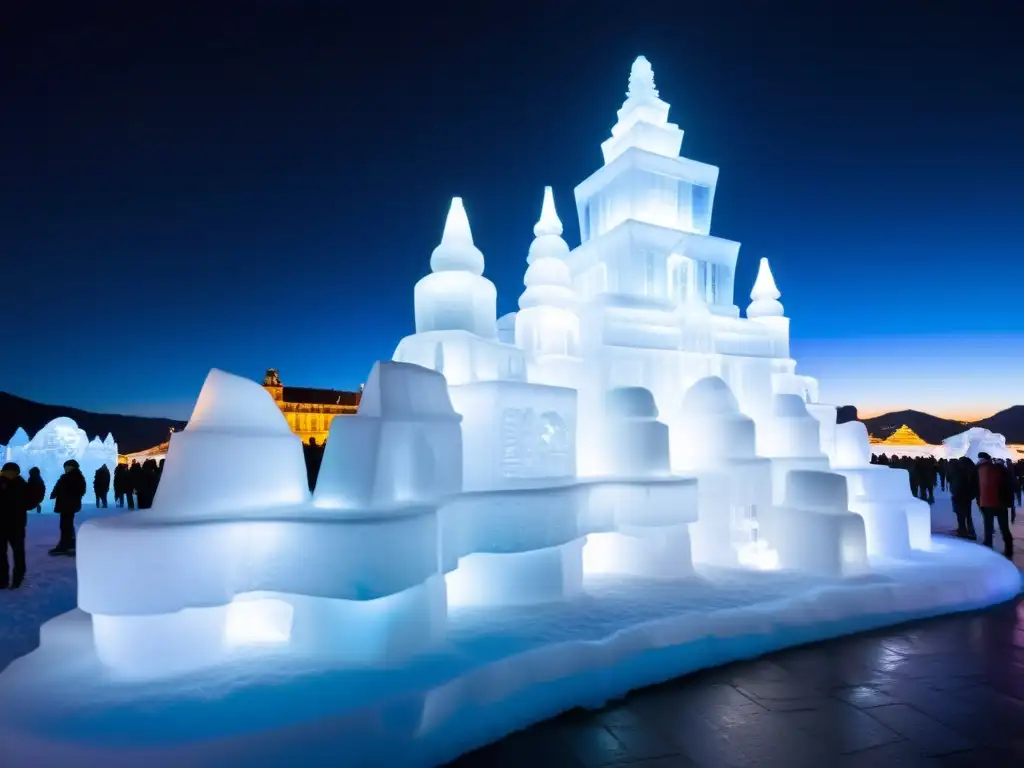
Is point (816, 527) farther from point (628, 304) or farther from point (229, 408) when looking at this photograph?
point (229, 408)

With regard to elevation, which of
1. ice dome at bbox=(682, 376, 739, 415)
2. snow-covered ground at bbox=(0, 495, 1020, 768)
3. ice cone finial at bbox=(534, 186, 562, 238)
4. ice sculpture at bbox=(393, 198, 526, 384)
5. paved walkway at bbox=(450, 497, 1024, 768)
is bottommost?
paved walkway at bbox=(450, 497, 1024, 768)

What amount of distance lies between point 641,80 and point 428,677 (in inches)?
658

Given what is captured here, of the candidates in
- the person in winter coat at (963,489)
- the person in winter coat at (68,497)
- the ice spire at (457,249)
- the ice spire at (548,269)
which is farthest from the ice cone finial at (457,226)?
the person in winter coat at (963,489)

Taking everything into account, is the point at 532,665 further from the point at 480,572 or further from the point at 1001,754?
the point at 1001,754

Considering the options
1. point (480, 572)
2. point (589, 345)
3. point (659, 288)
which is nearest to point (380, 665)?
point (480, 572)

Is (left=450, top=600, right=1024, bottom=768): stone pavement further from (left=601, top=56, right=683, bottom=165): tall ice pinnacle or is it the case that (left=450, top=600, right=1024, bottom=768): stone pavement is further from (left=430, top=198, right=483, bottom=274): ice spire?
(left=601, top=56, right=683, bottom=165): tall ice pinnacle

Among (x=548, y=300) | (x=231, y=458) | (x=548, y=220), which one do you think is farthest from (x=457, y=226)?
(x=231, y=458)

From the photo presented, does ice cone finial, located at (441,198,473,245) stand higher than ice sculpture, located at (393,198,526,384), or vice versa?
ice cone finial, located at (441,198,473,245)

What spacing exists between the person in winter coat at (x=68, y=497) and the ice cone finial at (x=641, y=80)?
55.9ft

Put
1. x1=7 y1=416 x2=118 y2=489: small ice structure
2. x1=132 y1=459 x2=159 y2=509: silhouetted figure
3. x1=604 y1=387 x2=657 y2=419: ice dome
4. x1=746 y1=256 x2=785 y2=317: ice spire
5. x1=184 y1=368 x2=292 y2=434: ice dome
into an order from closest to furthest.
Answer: x1=184 y1=368 x2=292 y2=434: ice dome
x1=604 y1=387 x2=657 y2=419: ice dome
x1=746 y1=256 x2=785 y2=317: ice spire
x1=132 y1=459 x2=159 y2=509: silhouetted figure
x1=7 y1=416 x2=118 y2=489: small ice structure

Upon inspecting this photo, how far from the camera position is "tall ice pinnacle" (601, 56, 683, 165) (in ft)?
54.3

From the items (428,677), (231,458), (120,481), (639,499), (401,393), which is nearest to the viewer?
(428,677)

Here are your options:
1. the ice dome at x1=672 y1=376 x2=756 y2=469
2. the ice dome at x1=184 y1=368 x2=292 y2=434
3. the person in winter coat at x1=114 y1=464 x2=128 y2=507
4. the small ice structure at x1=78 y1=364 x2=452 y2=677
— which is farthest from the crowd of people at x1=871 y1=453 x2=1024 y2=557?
the person in winter coat at x1=114 y1=464 x2=128 y2=507

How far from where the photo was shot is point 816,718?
6.86 m
